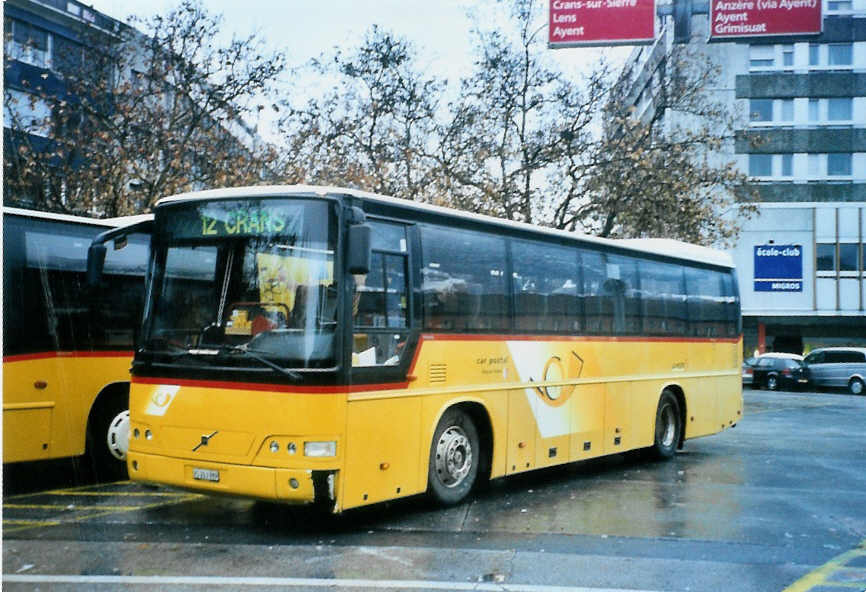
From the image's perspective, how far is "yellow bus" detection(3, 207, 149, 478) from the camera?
1022 cm

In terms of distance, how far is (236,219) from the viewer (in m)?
8.67

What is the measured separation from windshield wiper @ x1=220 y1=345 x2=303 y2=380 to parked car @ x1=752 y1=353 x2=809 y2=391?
35.6 m

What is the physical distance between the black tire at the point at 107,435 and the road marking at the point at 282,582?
4.32 metres

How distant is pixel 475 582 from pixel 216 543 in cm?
236

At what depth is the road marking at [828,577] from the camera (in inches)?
268

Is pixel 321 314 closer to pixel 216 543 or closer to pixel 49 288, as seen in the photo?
pixel 216 543

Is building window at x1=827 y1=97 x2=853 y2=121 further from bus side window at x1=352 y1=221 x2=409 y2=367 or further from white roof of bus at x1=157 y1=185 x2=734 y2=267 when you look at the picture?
bus side window at x1=352 y1=221 x2=409 y2=367

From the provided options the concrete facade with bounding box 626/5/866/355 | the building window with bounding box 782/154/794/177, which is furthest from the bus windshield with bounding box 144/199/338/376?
the building window with bounding box 782/154/794/177

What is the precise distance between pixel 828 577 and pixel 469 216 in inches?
188

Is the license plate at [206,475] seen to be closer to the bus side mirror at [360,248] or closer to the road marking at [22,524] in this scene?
the road marking at [22,524]

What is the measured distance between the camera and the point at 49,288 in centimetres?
1057

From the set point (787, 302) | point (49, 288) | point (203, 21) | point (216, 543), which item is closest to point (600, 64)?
point (203, 21)

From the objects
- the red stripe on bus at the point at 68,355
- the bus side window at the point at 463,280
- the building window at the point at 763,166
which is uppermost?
the building window at the point at 763,166

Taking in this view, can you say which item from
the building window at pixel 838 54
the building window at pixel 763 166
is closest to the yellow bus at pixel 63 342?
the building window at pixel 763 166
